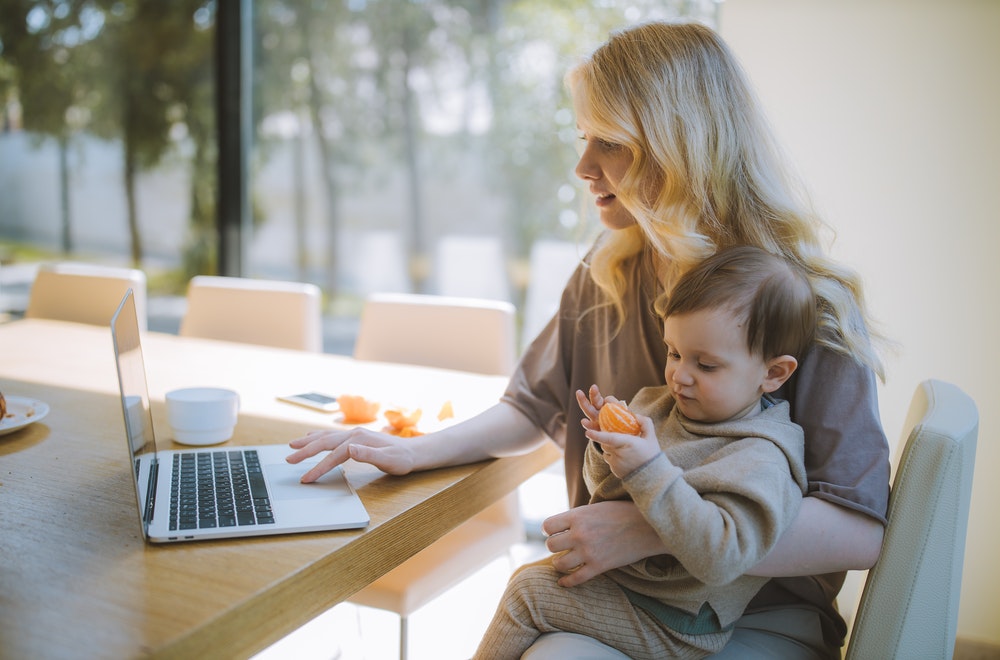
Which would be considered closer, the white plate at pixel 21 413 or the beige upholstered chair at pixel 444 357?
the white plate at pixel 21 413

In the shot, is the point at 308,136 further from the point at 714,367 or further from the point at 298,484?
the point at 714,367

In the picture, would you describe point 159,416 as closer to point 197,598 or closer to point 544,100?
point 197,598

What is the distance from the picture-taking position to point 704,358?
1167 millimetres

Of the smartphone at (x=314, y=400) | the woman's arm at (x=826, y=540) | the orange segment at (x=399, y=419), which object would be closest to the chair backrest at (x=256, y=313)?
the smartphone at (x=314, y=400)

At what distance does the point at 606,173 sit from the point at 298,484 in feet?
2.35

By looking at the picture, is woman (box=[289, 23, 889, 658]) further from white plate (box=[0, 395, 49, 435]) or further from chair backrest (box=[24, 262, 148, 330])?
chair backrest (box=[24, 262, 148, 330])

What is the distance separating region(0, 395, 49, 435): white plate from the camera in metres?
1.46

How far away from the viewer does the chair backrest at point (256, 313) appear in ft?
8.50

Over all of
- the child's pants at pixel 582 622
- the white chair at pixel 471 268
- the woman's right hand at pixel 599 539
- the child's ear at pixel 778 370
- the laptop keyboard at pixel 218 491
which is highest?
the child's ear at pixel 778 370

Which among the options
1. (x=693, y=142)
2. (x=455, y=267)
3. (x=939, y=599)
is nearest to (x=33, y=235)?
(x=455, y=267)

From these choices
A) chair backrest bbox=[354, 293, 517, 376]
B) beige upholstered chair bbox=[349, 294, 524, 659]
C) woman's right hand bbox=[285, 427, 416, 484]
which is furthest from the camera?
chair backrest bbox=[354, 293, 517, 376]

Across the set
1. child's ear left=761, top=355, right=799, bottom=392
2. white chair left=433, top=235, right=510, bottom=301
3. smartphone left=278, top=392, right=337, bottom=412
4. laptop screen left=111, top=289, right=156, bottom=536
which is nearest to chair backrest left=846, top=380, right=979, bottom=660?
child's ear left=761, top=355, right=799, bottom=392

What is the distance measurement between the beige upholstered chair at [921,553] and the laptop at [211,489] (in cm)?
38

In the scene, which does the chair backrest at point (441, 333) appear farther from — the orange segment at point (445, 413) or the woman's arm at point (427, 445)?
the woman's arm at point (427, 445)
